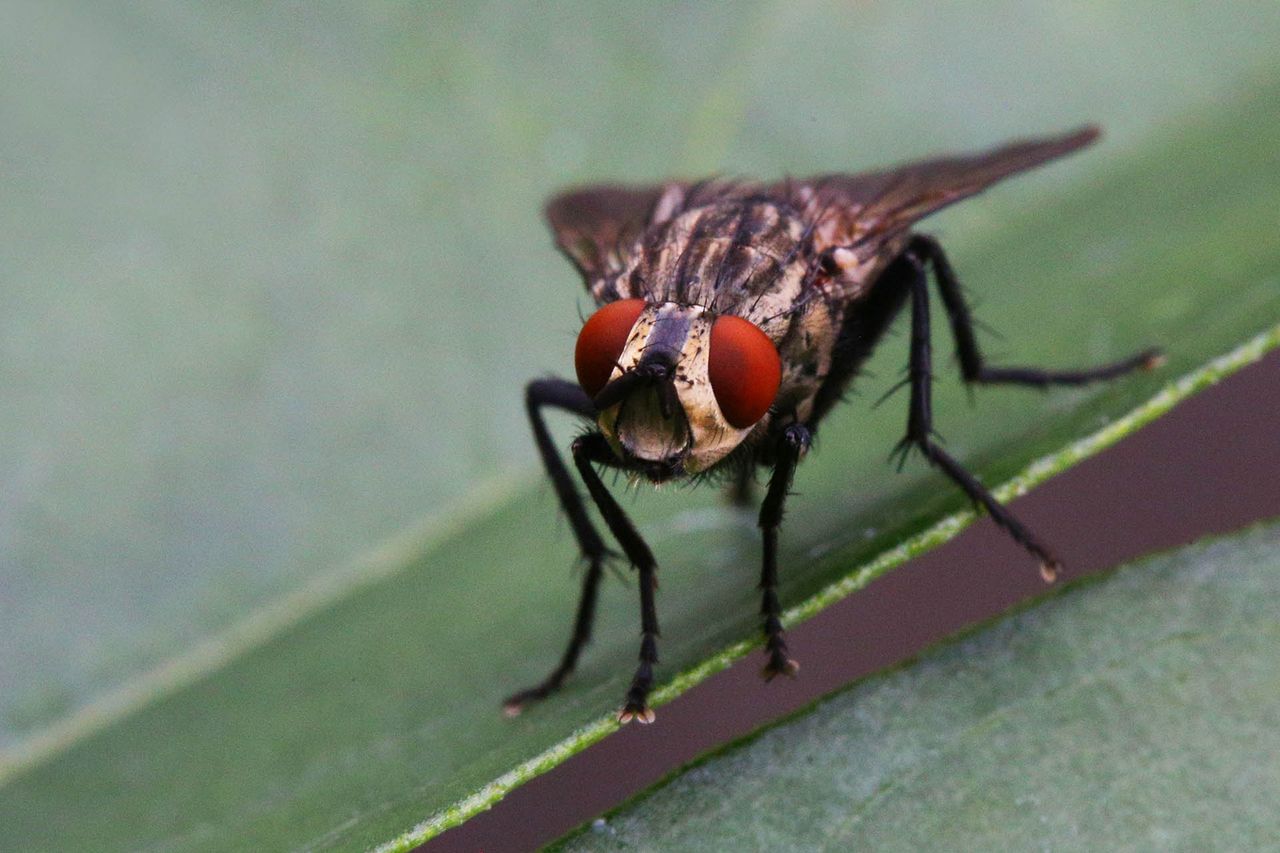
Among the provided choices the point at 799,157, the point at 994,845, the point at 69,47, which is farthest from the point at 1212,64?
the point at 69,47

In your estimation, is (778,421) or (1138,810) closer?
(1138,810)

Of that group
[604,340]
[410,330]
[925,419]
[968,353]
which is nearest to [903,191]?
[968,353]

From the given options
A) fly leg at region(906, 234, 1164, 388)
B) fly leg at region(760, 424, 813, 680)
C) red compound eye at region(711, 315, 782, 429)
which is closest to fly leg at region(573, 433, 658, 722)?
fly leg at region(760, 424, 813, 680)

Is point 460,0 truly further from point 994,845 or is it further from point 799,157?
point 994,845

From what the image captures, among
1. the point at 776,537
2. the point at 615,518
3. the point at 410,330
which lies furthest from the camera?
the point at 410,330

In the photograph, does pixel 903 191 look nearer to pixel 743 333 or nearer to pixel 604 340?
pixel 743 333

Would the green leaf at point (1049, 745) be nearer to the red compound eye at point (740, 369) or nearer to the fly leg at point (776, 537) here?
the fly leg at point (776, 537)

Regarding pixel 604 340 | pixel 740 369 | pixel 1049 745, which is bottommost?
pixel 1049 745
